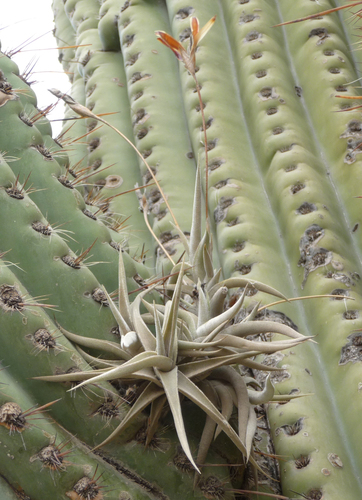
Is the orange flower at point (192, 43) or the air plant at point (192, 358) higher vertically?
the orange flower at point (192, 43)

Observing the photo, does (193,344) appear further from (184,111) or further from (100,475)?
(184,111)

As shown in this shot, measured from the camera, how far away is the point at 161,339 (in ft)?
2.77

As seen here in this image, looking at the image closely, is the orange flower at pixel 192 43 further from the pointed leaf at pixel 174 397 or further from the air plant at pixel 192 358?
the pointed leaf at pixel 174 397

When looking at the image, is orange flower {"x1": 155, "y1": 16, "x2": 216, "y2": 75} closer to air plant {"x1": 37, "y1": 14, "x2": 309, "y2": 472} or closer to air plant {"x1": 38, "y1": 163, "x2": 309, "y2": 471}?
air plant {"x1": 37, "y1": 14, "x2": 309, "y2": 472}

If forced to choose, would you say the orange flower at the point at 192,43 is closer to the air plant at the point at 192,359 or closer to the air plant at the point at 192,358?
the air plant at the point at 192,358

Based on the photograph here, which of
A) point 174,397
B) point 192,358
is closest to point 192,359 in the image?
point 192,358

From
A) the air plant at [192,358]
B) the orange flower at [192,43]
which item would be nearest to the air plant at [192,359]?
the air plant at [192,358]

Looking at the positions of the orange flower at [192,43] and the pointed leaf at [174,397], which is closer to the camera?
the pointed leaf at [174,397]

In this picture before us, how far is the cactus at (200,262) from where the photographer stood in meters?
0.90

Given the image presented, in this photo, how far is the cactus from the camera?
0.90 meters

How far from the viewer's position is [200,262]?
1.10 m

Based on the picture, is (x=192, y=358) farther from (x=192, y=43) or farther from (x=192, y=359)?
(x=192, y=43)

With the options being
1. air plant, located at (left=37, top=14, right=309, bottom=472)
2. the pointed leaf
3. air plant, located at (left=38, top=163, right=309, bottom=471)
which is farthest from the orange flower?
the pointed leaf

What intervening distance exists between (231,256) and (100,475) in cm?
64
